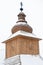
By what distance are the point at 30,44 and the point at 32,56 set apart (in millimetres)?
581

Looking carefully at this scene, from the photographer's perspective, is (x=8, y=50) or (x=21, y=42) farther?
(x=8, y=50)

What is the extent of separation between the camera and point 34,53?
34.6 feet

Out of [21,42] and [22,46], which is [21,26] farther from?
[22,46]

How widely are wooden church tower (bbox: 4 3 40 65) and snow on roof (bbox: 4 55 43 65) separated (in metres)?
0.21

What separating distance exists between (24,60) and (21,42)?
874 millimetres

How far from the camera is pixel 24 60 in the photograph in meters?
9.82

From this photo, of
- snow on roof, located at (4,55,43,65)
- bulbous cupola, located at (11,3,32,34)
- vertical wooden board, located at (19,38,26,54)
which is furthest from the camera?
bulbous cupola, located at (11,3,32,34)

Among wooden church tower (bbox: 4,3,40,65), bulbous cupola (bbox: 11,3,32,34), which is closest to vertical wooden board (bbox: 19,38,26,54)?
wooden church tower (bbox: 4,3,40,65)

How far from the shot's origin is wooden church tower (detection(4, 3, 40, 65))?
33.4 ft

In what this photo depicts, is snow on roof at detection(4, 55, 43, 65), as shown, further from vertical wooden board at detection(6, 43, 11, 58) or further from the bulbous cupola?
the bulbous cupola

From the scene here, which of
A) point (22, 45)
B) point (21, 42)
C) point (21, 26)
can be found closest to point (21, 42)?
point (21, 42)

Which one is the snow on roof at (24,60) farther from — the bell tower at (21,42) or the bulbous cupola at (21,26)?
the bulbous cupola at (21,26)

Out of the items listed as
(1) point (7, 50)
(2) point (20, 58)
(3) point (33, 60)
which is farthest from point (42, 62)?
(1) point (7, 50)

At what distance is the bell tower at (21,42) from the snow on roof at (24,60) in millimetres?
213
